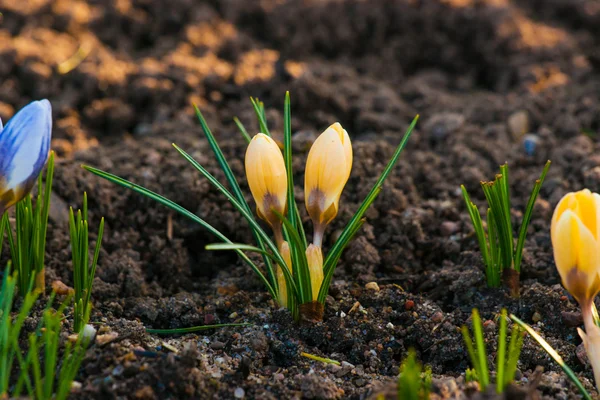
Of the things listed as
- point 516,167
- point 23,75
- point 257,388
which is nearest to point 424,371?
point 257,388

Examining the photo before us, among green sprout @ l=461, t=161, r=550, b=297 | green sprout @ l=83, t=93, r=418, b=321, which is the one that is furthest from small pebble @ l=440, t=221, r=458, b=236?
green sprout @ l=83, t=93, r=418, b=321

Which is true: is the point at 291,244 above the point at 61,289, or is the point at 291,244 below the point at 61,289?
above

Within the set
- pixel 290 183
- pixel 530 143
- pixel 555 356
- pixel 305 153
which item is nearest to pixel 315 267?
pixel 290 183

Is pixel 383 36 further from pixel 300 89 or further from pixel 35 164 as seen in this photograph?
pixel 35 164

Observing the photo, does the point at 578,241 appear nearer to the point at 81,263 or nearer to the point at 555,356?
the point at 555,356

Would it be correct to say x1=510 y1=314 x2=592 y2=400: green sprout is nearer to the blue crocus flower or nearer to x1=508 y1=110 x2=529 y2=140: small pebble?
the blue crocus flower

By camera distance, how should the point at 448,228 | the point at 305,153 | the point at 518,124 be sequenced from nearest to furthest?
the point at 448,228 < the point at 305,153 < the point at 518,124

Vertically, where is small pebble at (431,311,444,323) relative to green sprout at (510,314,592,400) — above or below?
below
